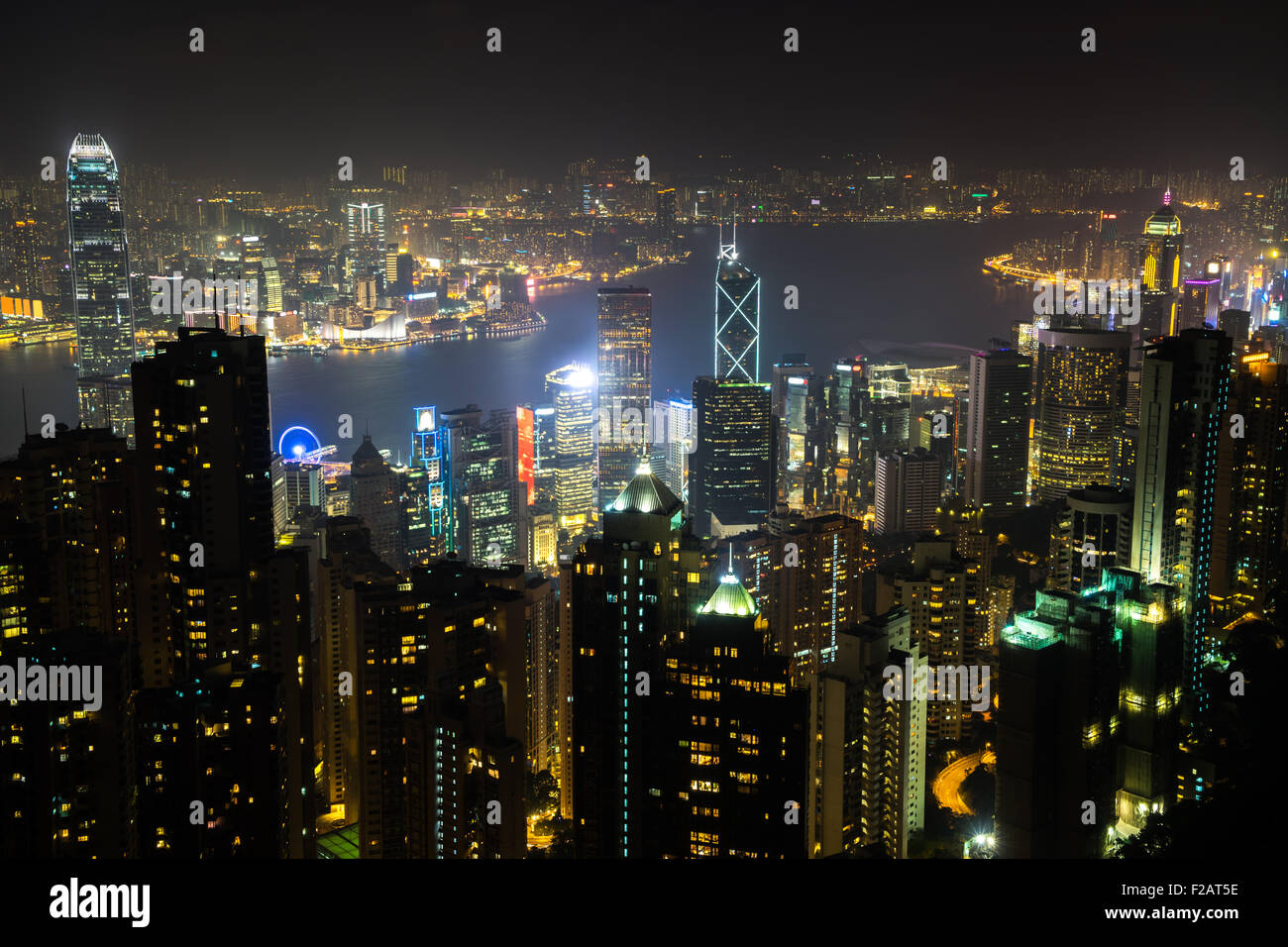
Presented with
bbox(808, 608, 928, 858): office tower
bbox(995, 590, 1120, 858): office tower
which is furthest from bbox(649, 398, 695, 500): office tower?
bbox(995, 590, 1120, 858): office tower

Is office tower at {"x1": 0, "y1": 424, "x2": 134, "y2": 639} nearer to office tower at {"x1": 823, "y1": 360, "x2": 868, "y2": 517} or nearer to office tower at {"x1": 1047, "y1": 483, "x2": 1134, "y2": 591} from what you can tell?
office tower at {"x1": 1047, "y1": 483, "x2": 1134, "y2": 591}

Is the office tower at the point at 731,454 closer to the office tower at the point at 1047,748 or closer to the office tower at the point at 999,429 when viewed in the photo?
the office tower at the point at 999,429

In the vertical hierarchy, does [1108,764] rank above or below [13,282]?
below

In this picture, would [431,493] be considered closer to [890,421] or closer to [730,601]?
[890,421]

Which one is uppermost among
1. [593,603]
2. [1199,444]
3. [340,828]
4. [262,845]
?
[1199,444]

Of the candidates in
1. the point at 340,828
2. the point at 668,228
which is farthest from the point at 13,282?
the point at 668,228

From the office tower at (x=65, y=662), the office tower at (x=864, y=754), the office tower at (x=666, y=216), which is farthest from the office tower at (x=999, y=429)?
the office tower at (x=65, y=662)
